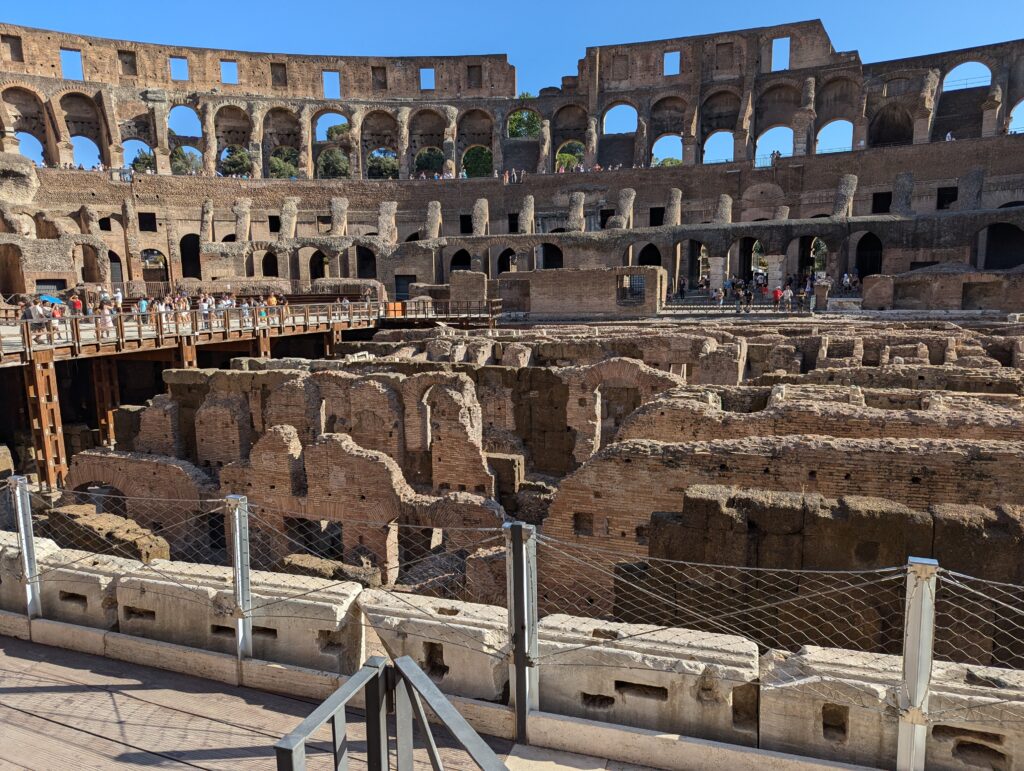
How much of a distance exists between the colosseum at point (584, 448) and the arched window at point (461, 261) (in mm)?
324

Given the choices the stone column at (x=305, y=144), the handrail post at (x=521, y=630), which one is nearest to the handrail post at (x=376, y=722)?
the handrail post at (x=521, y=630)

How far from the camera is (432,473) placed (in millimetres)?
10398

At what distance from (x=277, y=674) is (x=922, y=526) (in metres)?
3.93

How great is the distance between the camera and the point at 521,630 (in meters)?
2.96

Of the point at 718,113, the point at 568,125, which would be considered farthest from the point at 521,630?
the point at 568,125

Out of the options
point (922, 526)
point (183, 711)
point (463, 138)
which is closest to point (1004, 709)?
point (922, 526)

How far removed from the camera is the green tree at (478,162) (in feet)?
170

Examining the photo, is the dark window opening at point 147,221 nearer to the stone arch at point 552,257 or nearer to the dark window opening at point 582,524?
the stone arch at point 552,257

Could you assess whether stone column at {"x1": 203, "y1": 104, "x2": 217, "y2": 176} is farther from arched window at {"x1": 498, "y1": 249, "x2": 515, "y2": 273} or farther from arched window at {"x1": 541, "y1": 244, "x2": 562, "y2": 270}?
arched window at {"x1": 541, "y1": 244, "x2": 562, "y2": 270}

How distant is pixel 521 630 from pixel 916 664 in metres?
1.49

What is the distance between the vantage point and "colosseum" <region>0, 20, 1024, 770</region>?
9.83ft

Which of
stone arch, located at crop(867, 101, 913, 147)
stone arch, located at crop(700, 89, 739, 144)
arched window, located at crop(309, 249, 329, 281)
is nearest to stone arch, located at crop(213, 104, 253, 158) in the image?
arched window, located at crop(309, 249, 329, 281)

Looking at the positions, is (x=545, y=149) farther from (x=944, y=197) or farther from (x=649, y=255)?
(x=944, y=197)

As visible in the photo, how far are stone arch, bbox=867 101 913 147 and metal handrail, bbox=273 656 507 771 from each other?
137 feet
